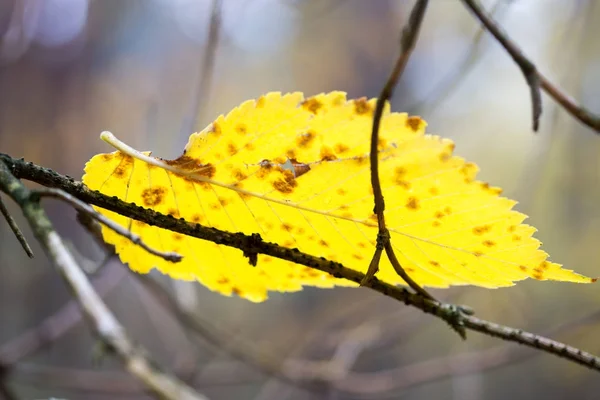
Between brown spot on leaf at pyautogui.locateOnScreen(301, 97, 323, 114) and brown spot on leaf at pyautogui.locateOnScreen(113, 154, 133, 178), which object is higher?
brown spot on leaf at pyautogui.locateOnScreen(301, 97, 323, 114)

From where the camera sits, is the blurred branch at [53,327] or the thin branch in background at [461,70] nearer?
the thin branch in background at [461,70]

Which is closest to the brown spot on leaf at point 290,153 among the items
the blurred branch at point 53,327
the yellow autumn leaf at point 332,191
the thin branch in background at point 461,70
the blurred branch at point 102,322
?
the yellow autumn leaf at point 332,191

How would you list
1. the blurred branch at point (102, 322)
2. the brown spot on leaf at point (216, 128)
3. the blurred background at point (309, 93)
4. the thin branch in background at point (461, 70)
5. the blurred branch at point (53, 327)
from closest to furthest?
the blurred branch at point (102, 322) < the brown spot on leaf at point (216, 128) < the thin branch in background at point (461, 70) < the blurred branch at point (53, 327) < the blurred background at point (309, 93)

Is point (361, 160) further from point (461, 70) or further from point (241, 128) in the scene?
point (461, 70)

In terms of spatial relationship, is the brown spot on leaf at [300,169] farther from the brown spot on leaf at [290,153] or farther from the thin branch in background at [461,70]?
the thin branch in background at [461,70]

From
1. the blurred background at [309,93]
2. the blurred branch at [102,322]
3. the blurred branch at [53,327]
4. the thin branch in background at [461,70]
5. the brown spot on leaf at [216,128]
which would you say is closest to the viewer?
the blurred branch at [102,322]

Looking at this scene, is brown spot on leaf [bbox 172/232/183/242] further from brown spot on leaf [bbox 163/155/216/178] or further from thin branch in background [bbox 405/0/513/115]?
thin branch in background [bbox 405/0/513/115]

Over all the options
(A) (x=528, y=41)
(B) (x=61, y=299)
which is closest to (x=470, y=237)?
(A) (x=528, y=41)

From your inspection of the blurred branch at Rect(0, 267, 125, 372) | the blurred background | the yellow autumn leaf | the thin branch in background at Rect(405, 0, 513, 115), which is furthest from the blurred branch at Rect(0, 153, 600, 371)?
the blurred background
